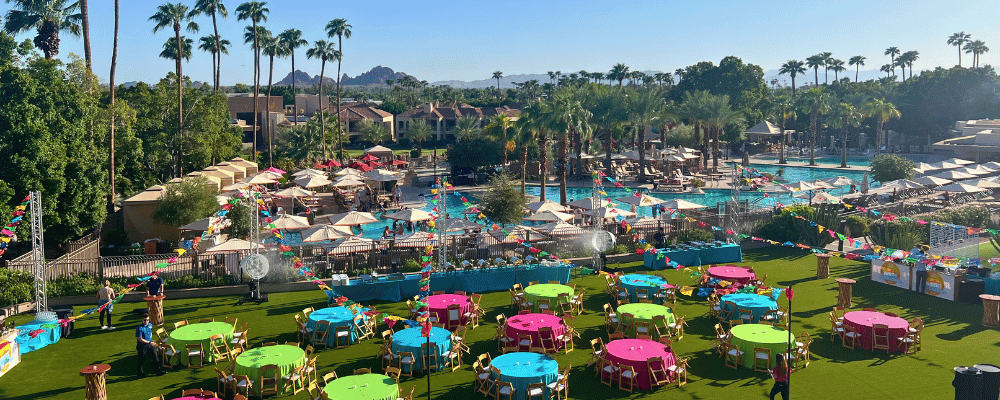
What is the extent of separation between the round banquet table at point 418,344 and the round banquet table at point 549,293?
4.44 meters

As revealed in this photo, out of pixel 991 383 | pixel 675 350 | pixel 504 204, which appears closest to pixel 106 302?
pixel 675 350

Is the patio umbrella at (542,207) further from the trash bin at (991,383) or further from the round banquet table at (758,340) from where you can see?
the trash bin at (991,383)

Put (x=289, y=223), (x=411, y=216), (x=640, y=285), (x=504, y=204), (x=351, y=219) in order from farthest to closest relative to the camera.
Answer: (x=504, y=204) → (x=411, y=216) → (x=351, y=219) → (x=289, y=223) → (x=640, y=285)

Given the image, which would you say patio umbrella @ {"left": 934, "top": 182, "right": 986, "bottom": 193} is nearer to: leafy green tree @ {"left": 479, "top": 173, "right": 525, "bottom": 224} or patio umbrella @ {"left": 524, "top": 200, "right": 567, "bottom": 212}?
patio umbrella @ {"left": 524, "top": 200, "right": 567, "bottom": 212}

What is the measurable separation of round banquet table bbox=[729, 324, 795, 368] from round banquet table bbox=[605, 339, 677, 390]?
1748 mm

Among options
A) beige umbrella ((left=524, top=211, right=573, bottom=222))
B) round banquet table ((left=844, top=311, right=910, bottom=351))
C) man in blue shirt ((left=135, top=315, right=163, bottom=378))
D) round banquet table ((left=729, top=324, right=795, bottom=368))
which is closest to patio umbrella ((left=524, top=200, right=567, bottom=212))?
beige umbrella ((left=524, top=211, right=573, bottom=222))

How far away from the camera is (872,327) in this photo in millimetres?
17719

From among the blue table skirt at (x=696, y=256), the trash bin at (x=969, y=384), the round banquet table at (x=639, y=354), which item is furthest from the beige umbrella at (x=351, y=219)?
the trash bin at (x=969, y=384)

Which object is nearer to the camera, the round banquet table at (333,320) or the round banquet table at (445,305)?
the round banquet table at (333,320)

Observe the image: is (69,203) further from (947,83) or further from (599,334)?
(947,83)

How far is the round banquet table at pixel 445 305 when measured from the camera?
65.3 ft

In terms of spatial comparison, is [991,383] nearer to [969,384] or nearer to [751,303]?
[969,384]

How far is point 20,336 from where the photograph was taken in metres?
17.9

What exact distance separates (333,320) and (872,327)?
1318cm
